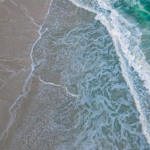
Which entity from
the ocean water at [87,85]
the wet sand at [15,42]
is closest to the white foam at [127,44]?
the ocean water at [87,85]

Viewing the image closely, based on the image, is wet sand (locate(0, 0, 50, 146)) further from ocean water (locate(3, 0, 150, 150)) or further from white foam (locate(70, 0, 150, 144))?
white foam (locate(70, 0, 150, 144))

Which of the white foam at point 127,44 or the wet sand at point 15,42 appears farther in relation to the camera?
the white foam at point 127,44

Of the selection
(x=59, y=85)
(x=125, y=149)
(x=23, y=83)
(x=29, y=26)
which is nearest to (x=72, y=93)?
(x=59, y=85)

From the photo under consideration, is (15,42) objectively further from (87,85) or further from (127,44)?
(127,44)

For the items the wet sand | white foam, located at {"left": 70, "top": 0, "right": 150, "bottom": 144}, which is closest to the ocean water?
white foam, located at {"left": 70, "top": 0, "right": 150, "bottom": 144}

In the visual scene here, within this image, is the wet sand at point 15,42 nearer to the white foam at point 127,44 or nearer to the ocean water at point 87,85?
the ocean water at point 87,85

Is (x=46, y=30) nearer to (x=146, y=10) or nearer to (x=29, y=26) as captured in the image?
(x=29, y=26)
